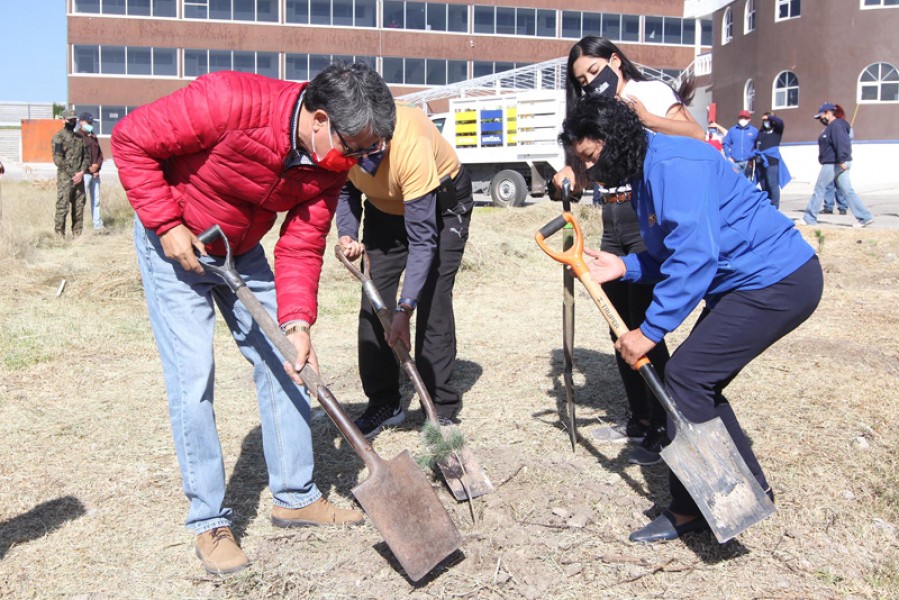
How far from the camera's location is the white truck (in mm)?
17688

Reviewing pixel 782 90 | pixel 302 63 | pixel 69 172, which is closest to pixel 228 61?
pixel 302 63

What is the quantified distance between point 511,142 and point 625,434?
14337 mm

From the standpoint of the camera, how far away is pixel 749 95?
94.3 ft

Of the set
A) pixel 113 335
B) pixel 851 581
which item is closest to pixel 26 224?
pixel 113 335

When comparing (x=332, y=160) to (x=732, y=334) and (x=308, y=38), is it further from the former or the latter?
(x=308, y=38)

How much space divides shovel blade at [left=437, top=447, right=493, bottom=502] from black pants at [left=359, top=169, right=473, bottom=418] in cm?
89

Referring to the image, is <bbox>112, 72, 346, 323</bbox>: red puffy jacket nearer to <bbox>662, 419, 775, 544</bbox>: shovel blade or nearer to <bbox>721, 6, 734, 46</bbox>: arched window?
<bbox>662, 419, 775, 544</bbox>: shovel blade

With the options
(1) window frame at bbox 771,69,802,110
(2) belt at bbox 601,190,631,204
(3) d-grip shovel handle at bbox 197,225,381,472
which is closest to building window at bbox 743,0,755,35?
(1) window frame at bbox 771,69,802,110

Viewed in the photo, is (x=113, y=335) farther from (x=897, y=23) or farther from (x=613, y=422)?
(x=897, y=23)

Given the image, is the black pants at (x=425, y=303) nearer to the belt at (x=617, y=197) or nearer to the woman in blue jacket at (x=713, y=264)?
the belt at (x=617, y=197)

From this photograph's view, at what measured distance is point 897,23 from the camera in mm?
24438

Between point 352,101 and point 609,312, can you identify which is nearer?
point 352,101

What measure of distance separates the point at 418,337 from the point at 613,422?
1097mm

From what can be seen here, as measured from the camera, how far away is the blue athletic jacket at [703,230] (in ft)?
9.14
